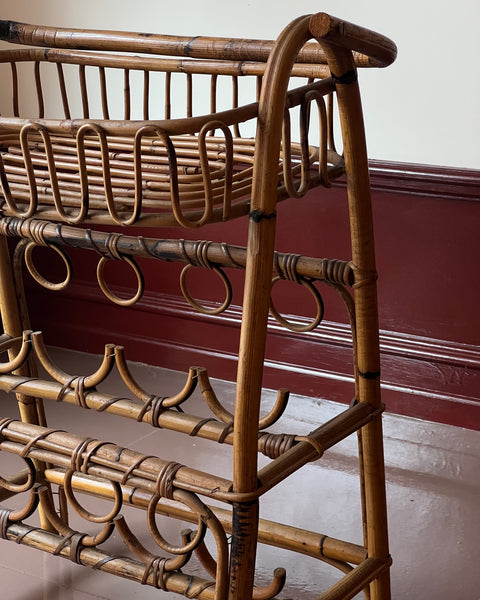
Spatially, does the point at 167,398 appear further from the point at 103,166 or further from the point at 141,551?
the point at 103,166

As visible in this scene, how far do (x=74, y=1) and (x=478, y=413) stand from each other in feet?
4.21

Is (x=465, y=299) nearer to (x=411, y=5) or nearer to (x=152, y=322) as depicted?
(x=411, y=5)

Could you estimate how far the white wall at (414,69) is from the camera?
1.79 metres

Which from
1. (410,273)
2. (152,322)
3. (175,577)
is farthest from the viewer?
(152,322)

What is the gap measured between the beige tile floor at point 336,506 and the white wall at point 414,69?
0.58 metres

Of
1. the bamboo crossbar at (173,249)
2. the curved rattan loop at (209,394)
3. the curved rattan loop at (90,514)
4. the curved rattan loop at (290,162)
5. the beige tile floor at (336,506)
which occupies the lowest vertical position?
the beige tile floor at (336,506)

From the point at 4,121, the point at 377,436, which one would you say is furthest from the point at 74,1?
the point at 377,436

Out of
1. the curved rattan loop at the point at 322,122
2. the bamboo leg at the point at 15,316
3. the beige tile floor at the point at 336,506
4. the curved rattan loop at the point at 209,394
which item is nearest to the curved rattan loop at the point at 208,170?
the curved rattan loop at the point at 322,122

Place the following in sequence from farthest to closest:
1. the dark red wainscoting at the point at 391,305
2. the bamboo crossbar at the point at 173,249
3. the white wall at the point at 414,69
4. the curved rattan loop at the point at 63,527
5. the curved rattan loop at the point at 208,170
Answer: the dark red wainscoting at the point at 391,305 → the white wall at the point at 414,69 → the curved rattan loop at the point at 63,527 → the bamboo crossbar at the point at 173,249 → the curved rattan loop at the point at 208,170

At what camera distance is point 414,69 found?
6.01 ft

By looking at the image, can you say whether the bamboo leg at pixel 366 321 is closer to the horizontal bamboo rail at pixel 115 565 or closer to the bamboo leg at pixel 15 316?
the horizontal bamboo rail at pixel 115 565

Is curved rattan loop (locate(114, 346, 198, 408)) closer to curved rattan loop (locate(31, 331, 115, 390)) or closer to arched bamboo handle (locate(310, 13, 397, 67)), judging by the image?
curved rattan loop (locate(31, 331, 115, 390))

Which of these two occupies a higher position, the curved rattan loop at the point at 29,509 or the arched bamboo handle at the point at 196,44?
the arched bamboo handle at the point at 196,44

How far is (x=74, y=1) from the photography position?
83.2 inches
